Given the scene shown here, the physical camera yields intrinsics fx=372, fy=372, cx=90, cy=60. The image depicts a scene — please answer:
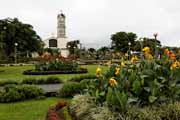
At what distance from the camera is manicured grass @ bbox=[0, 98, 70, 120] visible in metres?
8.88

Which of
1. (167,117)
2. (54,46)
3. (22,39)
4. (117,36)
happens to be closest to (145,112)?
(167,117)

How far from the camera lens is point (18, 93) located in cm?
1162

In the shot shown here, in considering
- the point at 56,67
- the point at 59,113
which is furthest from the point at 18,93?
the point at 56,67

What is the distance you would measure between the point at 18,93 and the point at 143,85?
18.6 ft

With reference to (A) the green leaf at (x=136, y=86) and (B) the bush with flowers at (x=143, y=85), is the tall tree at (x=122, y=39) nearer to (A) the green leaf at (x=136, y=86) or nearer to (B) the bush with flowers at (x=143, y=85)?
(B) the bush with flowers at (x=143, y=85)

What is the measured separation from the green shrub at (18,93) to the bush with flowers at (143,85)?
4.14m

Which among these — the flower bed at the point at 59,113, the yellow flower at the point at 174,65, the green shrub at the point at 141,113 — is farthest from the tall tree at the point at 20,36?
the green shrub at the point at 141,113

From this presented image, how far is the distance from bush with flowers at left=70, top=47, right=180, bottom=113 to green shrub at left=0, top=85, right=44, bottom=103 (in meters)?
4.14

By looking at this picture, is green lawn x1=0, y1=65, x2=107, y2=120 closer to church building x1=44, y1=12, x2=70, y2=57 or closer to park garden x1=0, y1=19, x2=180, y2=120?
park garden x1=0, y1=19, x2=180, y2=120

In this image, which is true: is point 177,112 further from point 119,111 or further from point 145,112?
point 119,111

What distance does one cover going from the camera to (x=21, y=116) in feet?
29.5

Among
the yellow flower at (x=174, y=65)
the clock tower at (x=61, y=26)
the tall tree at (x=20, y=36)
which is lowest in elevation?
the yellow flower at (x=174, y=65)

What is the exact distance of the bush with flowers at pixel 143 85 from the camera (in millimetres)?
6645

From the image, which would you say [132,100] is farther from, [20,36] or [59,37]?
[59,37]
